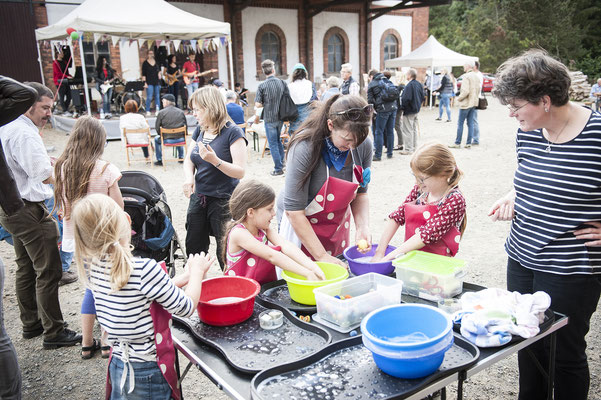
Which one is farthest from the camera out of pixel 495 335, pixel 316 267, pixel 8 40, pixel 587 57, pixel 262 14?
pixel 587 57

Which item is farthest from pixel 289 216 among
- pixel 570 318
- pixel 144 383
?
pixel 570 318

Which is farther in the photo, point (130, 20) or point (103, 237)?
point (130, 20)

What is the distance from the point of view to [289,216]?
2.54 meters

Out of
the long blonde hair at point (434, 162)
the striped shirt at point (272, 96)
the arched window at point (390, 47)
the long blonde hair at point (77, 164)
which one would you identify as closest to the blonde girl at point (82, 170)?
the long blonde hair at point (77, 164)

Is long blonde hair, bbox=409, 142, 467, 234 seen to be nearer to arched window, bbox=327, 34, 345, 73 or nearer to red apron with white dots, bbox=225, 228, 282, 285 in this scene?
red apron with white dots, bbox=225, 228, 282, 285

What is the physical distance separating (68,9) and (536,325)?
16.1 meters

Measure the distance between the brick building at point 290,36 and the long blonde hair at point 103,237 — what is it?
46.4 ft

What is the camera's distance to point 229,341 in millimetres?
1797

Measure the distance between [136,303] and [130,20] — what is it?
35.2ft

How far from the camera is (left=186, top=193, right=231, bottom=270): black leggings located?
11.2ft

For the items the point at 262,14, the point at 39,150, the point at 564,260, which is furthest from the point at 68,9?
the point at 564,260

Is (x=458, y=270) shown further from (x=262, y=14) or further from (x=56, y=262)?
(x=262, y=14)

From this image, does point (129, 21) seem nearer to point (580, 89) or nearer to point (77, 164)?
point (77, 164)

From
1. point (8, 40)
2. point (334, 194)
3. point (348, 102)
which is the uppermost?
point (8, 40)
